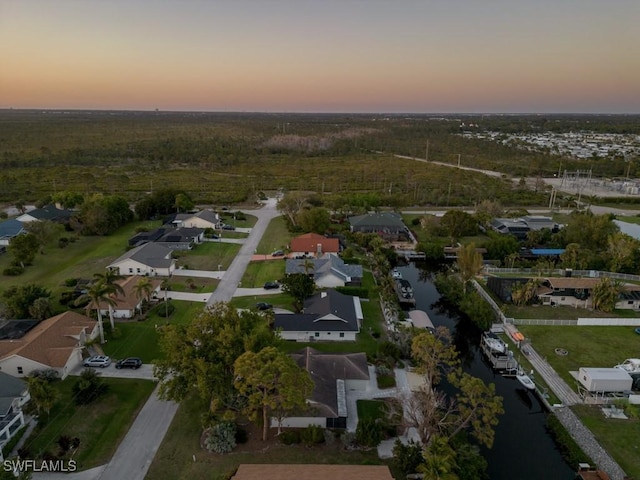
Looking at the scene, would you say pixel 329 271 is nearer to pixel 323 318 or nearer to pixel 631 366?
pixel 323 318

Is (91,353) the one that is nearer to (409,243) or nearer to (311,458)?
(311,458)

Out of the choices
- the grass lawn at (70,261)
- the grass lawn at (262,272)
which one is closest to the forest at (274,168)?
the grass lawn at (70,261)

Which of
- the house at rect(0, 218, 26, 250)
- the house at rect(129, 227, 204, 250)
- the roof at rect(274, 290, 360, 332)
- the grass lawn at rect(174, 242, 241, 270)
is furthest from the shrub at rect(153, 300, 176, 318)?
the house at rect(0, 218, 26, 250)

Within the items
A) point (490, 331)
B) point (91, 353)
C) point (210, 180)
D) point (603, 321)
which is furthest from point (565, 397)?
point (210, 180)

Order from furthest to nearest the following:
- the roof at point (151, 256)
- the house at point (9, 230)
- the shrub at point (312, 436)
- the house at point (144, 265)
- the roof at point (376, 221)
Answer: the roof at point (376, 221)
the house at point (9, 230)
the roof at point (151, 256)
the house at point (144, 265)
the shrub at point (312, 436)

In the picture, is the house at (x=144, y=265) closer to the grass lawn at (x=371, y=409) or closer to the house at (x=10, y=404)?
the house at (x=10, y=404)

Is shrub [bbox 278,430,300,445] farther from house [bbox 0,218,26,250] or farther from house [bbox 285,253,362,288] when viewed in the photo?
house [bbox 0,218,26,250]

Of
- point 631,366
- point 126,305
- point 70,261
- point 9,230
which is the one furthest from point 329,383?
point 9,230
